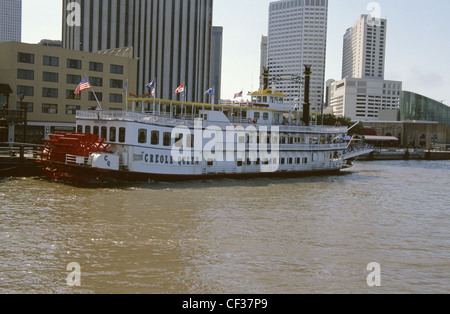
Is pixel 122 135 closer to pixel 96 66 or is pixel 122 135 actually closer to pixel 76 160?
pixel 76 160

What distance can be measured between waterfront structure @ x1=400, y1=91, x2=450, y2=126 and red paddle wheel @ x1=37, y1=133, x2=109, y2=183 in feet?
582

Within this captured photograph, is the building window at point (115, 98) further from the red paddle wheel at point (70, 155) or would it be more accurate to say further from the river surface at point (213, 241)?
the river surface at point (213, 241)

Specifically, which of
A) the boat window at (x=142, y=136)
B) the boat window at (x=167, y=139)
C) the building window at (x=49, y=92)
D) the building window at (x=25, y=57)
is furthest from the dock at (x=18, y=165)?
the building window at (x=25, y=57)

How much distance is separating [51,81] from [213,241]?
46850 millimetres

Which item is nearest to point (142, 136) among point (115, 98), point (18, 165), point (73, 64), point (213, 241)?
point (18, 165)

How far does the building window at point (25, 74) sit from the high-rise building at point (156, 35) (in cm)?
3271

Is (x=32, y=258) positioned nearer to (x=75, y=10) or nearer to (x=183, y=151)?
(x=183, y=151)

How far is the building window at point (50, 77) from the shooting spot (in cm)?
5823

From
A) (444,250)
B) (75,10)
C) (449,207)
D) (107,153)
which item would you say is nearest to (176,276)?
(444,250)

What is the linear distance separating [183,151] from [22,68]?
102ft

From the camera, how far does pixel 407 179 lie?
46.7 metres

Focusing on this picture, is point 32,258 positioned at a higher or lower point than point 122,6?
lower

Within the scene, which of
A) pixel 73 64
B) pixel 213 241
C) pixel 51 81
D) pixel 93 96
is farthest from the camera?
pixel 93 96

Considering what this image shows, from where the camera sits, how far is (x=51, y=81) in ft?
193
